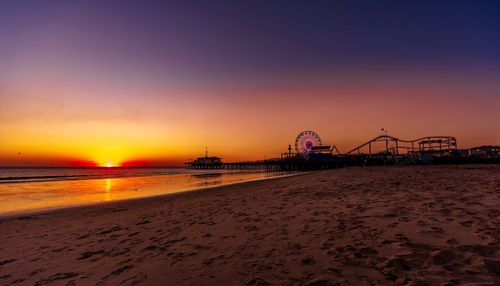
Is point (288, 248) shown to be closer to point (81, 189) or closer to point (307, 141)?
point (81, 189)

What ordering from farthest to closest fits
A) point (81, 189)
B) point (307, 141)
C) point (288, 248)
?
point (307, 141), point (81, 189), point (288, 248)

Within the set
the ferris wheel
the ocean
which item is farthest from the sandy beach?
the ferris wheel

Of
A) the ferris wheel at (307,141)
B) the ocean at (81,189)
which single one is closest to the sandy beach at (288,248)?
A: the ocean at (81,189)

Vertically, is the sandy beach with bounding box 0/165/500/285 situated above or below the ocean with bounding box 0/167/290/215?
above

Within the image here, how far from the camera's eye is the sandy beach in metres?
3.84

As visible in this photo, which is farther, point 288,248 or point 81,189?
point 81,189

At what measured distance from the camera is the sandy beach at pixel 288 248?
3.84m

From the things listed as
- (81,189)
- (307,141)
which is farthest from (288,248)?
(307,141)

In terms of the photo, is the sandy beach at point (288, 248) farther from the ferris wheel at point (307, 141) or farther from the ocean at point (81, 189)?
the ferris wheel at point (307, 141)

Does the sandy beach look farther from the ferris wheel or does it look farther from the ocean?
the ferris wheel

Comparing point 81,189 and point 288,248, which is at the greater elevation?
point 288,248

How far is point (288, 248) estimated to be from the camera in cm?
510

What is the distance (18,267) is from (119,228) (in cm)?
309

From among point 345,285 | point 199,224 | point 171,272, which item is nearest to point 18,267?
point 171,272
